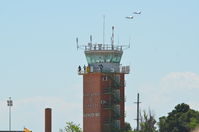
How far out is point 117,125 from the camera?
159 metres

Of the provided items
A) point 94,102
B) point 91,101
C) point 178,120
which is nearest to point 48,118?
point 91,101

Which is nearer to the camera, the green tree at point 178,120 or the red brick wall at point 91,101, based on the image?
the red brick wall at point 91,101

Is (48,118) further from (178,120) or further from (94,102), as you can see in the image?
(178,120)

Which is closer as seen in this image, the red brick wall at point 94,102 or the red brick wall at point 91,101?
the red brick wall at point 94,102

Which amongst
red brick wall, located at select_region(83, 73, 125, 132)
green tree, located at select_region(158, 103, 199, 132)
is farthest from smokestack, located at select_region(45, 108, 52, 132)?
green tree, located at select_region(158, 103, 199, 132)

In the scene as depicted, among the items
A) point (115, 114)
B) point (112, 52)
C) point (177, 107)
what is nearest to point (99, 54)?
point (112, 52)

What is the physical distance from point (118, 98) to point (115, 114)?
10.7ft

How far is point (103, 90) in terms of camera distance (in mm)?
155875

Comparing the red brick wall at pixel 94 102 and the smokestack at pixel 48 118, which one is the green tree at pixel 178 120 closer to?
the red brick wall at pixel 94 102

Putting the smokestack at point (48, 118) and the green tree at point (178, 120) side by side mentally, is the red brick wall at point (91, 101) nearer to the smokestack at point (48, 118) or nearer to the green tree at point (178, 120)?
the smokestack at point (48, 118)

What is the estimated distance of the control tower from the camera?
156125 mm

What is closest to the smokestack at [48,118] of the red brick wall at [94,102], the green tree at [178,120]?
the red brick wall at [94,102]

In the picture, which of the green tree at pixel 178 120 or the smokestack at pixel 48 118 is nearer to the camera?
the smokestack at pixel 48 118

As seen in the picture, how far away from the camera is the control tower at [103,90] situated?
156 meters
